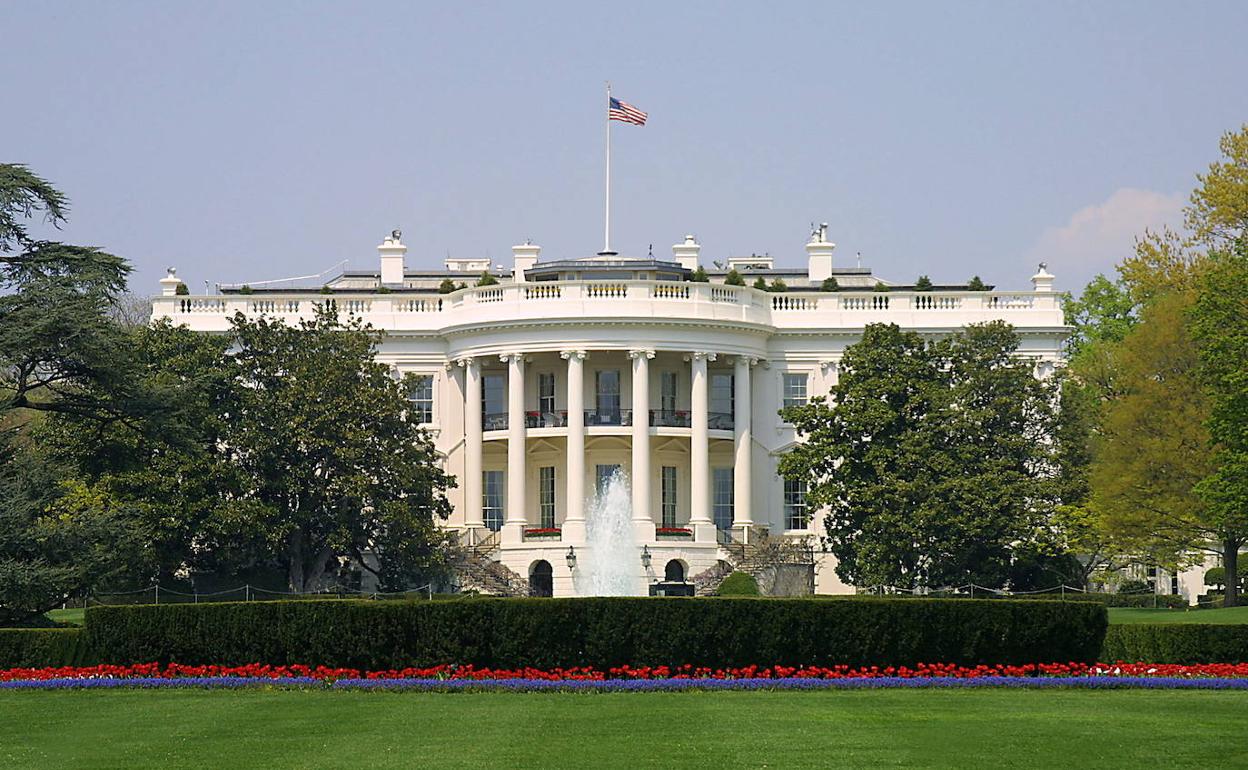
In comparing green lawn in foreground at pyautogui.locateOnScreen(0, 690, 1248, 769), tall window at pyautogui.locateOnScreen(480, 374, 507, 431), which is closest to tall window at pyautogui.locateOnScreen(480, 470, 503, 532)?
tall window at pyautogui.locateOnScreen(480, 374, 507, 431)

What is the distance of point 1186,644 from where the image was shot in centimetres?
3328

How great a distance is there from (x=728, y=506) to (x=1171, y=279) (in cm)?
1806

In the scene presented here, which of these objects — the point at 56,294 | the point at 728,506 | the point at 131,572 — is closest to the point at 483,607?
the point at 56,294

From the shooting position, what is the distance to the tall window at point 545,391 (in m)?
70.9

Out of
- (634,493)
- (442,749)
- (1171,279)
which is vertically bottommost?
(442,749)

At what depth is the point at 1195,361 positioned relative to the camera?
57219mm

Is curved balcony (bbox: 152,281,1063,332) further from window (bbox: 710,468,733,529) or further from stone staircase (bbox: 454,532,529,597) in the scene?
stone staircase (bbox: 454,532,529,597)

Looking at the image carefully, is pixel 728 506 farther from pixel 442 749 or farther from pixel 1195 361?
pixel 442 749

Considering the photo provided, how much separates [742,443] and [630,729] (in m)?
45.0

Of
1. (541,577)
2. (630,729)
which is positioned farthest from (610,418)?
(630,729)

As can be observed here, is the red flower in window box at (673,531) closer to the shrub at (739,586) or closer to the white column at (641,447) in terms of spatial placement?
the white column at (641,447)

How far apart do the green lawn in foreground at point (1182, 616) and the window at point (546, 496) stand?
20.7 m

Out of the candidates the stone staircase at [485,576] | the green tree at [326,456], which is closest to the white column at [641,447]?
the stone staircase at [485,576]

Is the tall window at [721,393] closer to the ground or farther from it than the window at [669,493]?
farther from it
